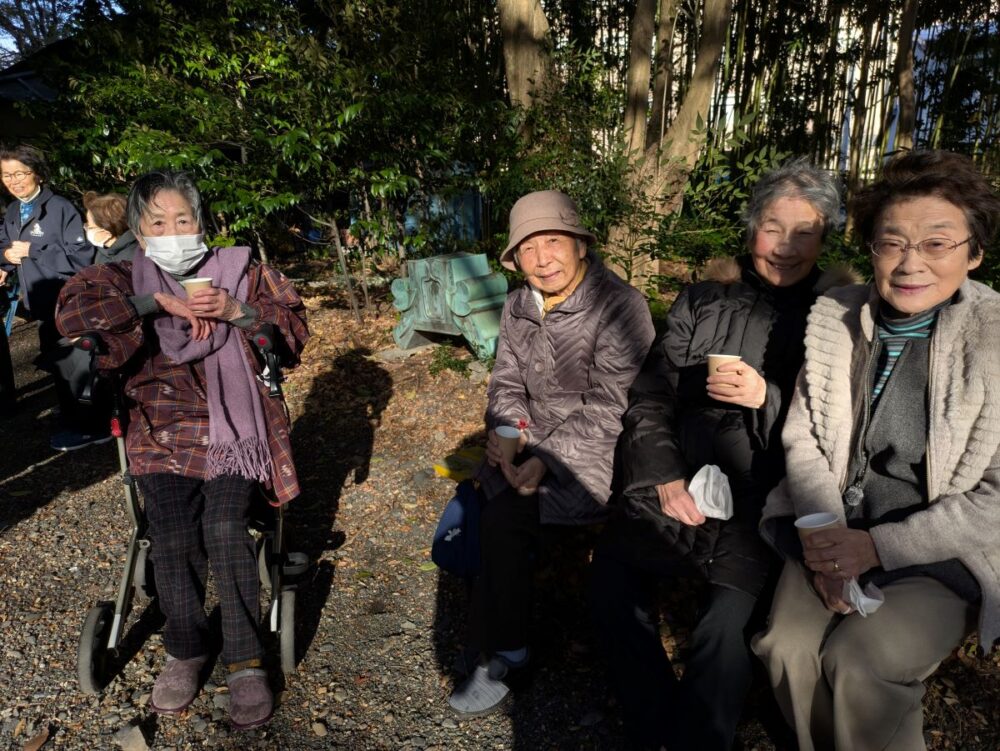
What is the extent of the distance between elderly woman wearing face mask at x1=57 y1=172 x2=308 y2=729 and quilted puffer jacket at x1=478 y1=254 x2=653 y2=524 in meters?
0.96

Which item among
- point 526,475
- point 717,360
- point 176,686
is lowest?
point 176,686

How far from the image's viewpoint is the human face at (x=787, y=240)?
2.33 metres

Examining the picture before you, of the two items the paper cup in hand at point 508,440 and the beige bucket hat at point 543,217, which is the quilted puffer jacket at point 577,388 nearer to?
the paper cup in hand at point 508,440

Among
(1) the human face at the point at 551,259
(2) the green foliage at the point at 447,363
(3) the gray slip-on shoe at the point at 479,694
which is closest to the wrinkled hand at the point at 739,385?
(1) the human face at the point at 551,259

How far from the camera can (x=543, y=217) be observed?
2557 millimetres

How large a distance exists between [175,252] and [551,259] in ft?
4.89

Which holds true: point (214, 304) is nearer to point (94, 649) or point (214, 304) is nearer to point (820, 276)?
point (94, 649)

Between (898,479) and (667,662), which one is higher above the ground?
(898,479)

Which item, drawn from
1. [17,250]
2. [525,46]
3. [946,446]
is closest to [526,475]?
[946,446]

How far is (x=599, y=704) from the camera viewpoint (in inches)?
95.5

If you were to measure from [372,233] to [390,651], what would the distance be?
14.4 feet

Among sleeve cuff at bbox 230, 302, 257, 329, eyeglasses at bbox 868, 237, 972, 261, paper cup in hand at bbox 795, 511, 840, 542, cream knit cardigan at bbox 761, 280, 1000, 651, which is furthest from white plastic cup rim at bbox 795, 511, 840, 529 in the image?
sleeve cuff at bbox 230, 302, 257, 329

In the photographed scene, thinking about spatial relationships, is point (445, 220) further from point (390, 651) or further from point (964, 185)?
point (964, 185)

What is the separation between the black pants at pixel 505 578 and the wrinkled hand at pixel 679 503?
49cm
